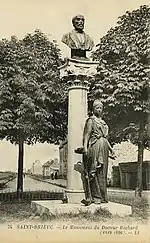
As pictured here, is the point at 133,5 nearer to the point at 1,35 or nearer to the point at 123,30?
the point at 123,30

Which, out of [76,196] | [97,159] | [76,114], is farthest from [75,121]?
[76,196]

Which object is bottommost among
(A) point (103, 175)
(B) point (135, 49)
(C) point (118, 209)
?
(C) point (118, 209)

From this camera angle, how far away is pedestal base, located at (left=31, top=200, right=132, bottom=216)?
1376 mm

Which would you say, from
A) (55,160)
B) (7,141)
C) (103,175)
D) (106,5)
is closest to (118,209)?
(103,175)

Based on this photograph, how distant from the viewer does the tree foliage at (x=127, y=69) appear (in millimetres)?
1474

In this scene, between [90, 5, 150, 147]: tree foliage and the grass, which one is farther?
[90, 5, 150, 147]: tree foliage

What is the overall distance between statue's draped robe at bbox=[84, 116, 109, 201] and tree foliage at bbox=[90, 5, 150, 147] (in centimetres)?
9

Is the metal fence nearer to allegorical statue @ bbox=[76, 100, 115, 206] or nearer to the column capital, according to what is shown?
allegorical statue @ bbox=[76, 100, 115, 206]

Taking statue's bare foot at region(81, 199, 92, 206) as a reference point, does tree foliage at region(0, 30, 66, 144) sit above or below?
above

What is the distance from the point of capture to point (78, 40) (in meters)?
1.44

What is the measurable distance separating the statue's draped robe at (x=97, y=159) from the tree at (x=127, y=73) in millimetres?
81

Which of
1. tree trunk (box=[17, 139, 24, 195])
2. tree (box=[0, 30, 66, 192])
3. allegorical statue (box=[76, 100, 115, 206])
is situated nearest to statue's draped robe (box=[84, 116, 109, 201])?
allegorical statue (box=[76, 100, 115, 206])

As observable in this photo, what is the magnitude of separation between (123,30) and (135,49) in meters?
0.08

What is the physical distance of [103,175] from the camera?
1416 mm
